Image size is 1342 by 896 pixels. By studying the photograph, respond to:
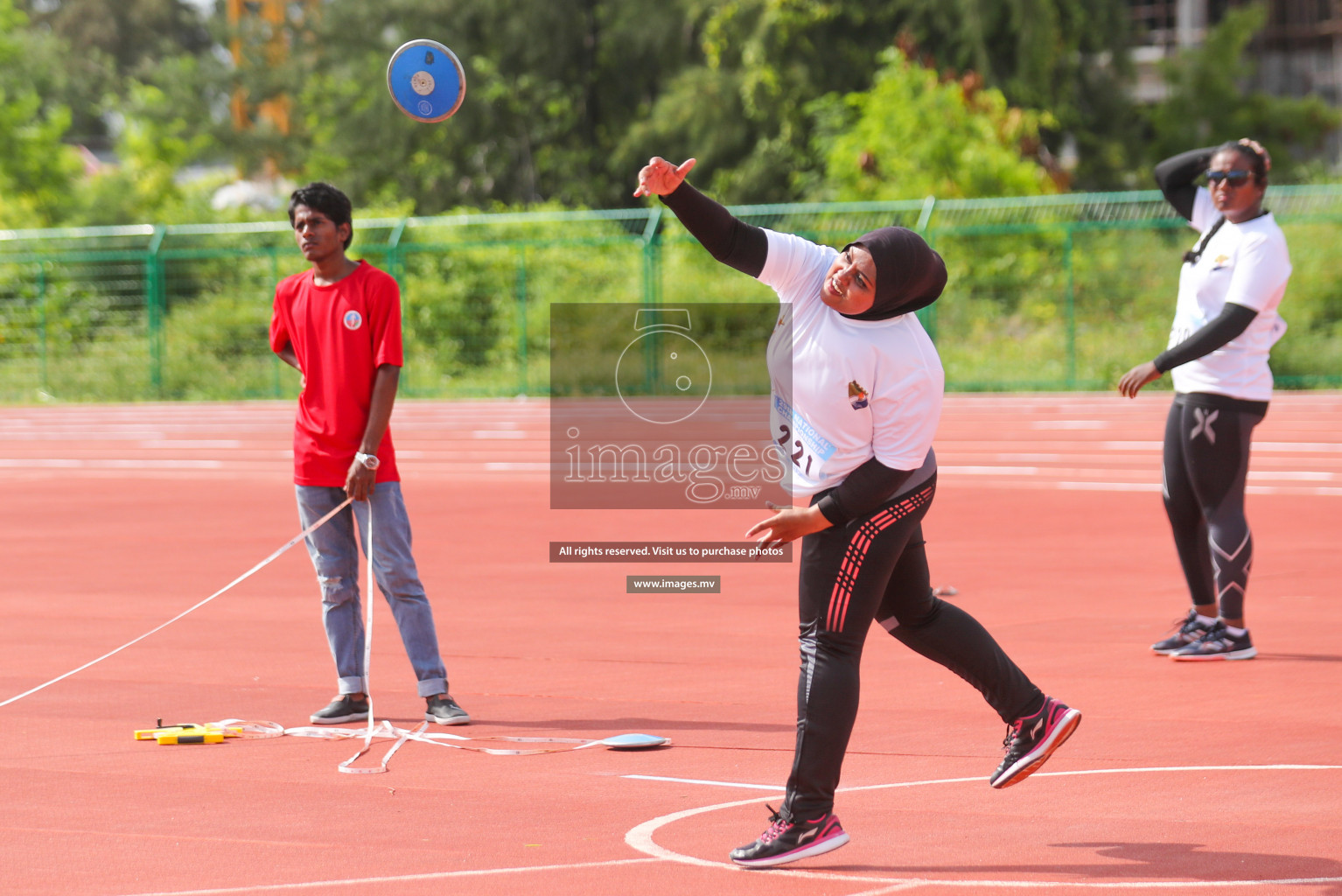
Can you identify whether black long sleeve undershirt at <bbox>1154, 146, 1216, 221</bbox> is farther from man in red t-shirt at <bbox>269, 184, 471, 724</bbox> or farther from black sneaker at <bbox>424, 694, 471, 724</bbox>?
black sneaker at <bbox>424, 694, 471, 724</bbox>

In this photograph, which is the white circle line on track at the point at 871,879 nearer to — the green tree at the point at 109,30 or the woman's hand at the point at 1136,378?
the woman's hand at the point at 1136,378

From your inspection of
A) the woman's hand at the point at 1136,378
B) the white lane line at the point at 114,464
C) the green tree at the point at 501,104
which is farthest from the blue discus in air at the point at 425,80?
the green tree at the point at 501,104

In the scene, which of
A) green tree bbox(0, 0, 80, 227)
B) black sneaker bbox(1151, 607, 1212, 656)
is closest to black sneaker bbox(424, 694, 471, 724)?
black sneaker bbox(1151, 607, 1212, 656)

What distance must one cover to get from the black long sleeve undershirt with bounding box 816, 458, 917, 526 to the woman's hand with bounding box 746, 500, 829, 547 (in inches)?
1.0

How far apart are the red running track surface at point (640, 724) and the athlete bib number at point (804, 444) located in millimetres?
1135

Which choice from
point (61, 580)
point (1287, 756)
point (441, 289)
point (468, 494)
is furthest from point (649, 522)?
point (441, 289)

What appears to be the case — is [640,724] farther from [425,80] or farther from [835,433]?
[425,80]

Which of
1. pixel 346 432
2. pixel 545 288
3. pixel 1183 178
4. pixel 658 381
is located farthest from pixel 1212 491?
pixel 545 288

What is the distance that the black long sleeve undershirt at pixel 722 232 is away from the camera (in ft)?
15.3

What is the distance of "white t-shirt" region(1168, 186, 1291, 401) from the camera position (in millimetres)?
7367

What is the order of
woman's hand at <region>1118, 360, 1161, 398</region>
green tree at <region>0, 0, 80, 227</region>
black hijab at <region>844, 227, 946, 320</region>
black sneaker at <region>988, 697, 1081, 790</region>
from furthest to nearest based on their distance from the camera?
1. green tree at <region>0, 0, 80, 227</region>
2. woman's hand at <region>1118, 360, 1161, 398</region>
3. black sneaker at <region>988, 697, 1081, 790</region>
4. black hijab at <region>844, 227, 946, 320</region>

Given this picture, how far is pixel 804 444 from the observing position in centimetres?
464

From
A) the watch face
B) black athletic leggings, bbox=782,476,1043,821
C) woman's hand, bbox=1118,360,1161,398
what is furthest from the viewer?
the watch face

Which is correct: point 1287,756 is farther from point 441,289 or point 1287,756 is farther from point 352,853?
point 441,289
